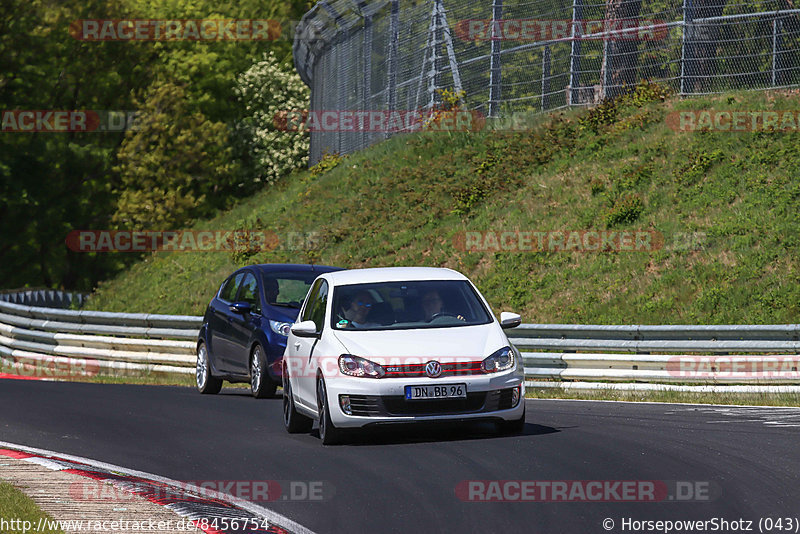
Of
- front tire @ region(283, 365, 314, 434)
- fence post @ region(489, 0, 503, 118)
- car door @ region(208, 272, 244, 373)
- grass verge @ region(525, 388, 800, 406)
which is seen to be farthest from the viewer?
fence post @ region(489, 0, 503, 118)

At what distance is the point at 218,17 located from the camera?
56.6 m

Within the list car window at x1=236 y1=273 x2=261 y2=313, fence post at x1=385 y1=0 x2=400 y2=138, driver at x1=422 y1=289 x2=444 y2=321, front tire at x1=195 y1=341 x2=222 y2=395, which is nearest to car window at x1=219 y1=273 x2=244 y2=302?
car window at x1=236 y1=273 x2=261 y2=313

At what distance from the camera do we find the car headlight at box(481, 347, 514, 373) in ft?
35.1

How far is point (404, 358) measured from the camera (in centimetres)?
1063

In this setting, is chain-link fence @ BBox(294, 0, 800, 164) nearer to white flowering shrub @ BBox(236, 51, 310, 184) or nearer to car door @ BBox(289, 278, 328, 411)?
white flowering shrub @ BBox(236, 51, 310, 184)

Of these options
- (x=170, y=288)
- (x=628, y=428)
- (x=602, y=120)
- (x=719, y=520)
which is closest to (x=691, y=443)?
(x=628, y=428)

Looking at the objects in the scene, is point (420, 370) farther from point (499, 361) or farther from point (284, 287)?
point (284, 287)

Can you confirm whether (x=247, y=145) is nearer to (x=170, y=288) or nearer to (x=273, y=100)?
(x=273, y=100)

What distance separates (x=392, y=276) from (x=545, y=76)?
67.0 feet

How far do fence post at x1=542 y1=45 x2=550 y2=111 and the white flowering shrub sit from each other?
59.9 feet

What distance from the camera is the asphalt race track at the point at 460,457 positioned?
7594 millimetres

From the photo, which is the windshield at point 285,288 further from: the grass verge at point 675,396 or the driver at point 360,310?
the driver at point 360,310

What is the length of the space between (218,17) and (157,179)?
10.5 metres

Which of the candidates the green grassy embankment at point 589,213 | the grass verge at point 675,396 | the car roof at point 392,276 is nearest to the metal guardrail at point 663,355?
the grass verge at point 675,396
